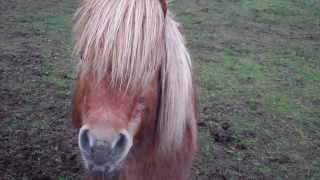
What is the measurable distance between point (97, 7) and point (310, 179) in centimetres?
236

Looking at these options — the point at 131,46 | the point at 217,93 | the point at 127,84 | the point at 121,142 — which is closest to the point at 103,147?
the point at 121,142

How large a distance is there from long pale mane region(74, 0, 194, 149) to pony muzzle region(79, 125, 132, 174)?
0.69ft

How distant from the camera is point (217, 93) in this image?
4.59m

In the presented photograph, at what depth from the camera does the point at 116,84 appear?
1.75 meters

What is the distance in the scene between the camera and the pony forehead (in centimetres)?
176

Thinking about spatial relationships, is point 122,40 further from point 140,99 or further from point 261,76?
point 261,76

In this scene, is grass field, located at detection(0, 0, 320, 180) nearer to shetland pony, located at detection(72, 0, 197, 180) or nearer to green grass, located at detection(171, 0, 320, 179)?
green grass, located at detection(171, 0, 320, 179)

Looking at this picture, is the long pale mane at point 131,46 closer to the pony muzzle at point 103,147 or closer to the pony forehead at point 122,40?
the pony forehead at point 122,40

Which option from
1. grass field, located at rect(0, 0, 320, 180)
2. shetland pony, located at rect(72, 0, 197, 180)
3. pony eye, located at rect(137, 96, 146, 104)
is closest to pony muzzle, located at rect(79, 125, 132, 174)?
shetland pony, located at rect(72, 0, 197, 180)

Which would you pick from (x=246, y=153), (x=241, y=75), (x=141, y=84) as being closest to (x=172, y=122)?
(x=141, y=84)

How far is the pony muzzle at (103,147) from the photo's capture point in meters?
1.63

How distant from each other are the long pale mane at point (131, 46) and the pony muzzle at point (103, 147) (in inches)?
8.3

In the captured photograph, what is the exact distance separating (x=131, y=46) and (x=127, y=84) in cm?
15

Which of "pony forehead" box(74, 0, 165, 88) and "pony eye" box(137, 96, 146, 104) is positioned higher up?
"pony forehead" box(74, 0, 165, 88)
